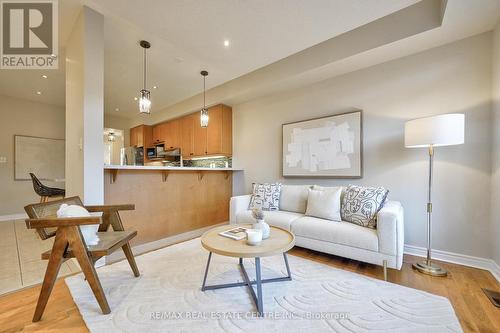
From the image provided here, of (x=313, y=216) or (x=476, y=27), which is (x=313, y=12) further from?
(x=313, y=216)

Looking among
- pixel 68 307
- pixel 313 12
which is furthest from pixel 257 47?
pixel 68 307

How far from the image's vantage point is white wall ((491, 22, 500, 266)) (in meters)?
1.95

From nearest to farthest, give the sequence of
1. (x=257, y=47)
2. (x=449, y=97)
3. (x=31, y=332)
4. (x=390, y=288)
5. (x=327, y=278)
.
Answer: (x=31, y=332) < (x=390, y=288) < (x=327, y=278) < (x=449, y=97) < (x=257, y=47)

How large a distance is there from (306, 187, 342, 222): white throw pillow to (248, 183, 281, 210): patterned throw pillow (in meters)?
0.55

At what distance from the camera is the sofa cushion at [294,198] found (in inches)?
117

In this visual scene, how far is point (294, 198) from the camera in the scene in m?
3.06

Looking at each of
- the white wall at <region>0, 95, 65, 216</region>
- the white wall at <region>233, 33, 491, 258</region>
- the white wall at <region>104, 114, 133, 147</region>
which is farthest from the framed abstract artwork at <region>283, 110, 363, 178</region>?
the white wall at <region>0, 95, 65, 216</region>

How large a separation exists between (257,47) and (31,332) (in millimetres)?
3189

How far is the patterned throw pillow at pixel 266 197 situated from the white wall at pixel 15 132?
5.20 m

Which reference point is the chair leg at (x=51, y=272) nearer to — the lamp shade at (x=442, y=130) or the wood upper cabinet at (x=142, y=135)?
the lamp shade at (x=442, y=130)

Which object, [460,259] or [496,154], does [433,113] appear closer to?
[496,154]

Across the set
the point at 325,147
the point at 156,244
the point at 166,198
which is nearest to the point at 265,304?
the point at 156,244

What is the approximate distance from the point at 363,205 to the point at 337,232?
0.43 meters

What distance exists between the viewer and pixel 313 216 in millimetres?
2641
